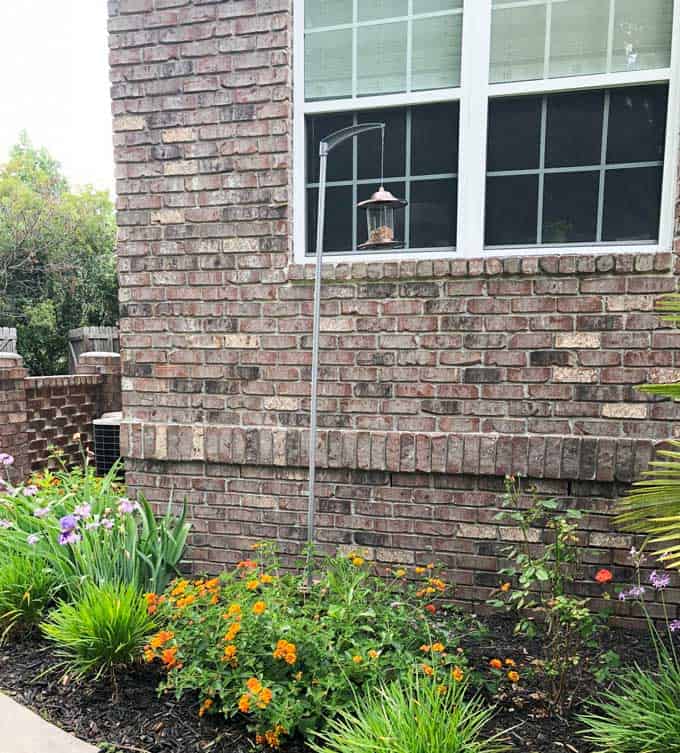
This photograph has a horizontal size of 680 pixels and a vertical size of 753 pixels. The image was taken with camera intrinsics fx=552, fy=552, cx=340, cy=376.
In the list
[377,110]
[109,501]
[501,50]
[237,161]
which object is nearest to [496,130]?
[501,50]

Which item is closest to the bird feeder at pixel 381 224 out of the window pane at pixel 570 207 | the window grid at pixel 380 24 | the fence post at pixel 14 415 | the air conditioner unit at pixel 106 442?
the window grid at pixel 380 24

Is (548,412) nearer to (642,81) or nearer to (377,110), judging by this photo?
(642,81)

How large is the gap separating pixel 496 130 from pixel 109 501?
2752 mm

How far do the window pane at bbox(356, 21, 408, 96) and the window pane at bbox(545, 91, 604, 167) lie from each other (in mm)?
766

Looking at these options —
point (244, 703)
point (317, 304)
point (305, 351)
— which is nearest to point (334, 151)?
point (317, 304)

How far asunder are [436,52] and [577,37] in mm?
655

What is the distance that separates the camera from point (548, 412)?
266cm

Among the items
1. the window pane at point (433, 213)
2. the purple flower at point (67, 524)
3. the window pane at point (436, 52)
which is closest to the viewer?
the purple flower at point (67, 524)

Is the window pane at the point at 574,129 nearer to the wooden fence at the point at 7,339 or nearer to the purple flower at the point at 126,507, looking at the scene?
the purple flower at the point at 126,507

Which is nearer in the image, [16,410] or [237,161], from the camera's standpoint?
[237,161]

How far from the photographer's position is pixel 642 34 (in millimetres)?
2547

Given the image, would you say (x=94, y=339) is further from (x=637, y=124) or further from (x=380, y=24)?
(x=637, y=124)

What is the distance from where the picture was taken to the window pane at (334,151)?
2.92m

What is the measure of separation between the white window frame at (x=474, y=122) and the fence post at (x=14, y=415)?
11.3 ft
